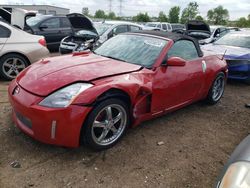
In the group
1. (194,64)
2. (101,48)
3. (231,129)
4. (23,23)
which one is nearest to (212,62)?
(194,64)

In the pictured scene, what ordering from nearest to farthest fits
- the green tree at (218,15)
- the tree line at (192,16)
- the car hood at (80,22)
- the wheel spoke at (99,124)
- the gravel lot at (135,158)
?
the gravel lot at (135,158), the wheel spoke at (99,124), the car hood at (80,22), the tree line at (192,16), the green tree at (218,15)

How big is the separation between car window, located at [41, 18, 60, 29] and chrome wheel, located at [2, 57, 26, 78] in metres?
4.94

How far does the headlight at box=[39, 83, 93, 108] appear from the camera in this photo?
3.03 meters

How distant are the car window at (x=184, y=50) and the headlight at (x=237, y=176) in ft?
8.03

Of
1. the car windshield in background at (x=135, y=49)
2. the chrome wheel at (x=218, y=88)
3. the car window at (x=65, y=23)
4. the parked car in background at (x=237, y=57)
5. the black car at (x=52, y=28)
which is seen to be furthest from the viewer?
the car window at (x=65, y=23)

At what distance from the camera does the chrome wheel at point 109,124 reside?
336cm

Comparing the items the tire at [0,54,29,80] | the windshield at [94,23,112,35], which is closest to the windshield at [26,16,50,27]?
the windshield at [94,23,112,35]

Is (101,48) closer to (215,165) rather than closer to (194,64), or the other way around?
(194,64)

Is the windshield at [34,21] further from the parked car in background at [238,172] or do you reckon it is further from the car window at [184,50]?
the parked car in background at [238,172]

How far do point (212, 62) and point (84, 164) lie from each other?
3.27 metres

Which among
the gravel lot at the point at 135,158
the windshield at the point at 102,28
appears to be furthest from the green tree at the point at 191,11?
the gravel lot at the point at 135,158

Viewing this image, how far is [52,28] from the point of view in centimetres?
1107

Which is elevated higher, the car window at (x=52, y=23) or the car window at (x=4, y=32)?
the car window at (x=52, y=23)

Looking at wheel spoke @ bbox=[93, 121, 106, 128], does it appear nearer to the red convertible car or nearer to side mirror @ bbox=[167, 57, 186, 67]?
the red convertible car
